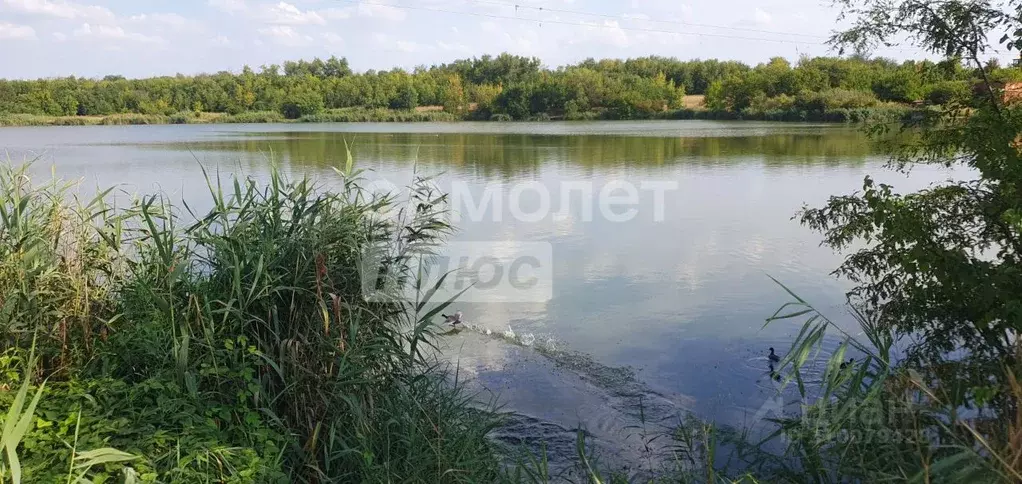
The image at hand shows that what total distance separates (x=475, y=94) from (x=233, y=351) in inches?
2363

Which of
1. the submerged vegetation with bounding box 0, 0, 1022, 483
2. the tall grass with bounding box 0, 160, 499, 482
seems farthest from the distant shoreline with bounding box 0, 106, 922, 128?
the tall grass with bounding box 0, 160, 499, 482

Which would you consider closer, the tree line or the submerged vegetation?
the submerged vegetation

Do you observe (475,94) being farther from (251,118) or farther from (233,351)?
(233,351)

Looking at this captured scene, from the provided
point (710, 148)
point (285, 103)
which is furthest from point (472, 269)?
point (285, 103)

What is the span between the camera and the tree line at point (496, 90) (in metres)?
44.9

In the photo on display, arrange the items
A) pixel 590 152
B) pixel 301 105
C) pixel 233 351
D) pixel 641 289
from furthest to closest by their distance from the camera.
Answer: pixel 301 105 < pixel 590 152 < pixel 641 289 < pixel 233 351

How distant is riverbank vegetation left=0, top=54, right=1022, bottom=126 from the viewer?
44.2 m

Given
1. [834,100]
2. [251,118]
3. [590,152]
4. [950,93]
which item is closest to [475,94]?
[251,118]

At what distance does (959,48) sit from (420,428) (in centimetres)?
383

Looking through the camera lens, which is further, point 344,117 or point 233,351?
point 344,117

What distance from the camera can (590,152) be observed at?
71.6ft

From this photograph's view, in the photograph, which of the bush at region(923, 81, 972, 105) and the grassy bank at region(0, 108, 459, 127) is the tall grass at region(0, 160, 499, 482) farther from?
the grassy bank at region(0, 108, 459, 127)

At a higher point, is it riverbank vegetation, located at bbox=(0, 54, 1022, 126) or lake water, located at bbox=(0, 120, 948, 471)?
riverbank vegetation, located at bbox=(0, 54, 1022, 126)

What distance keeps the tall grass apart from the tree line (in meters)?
39.2
